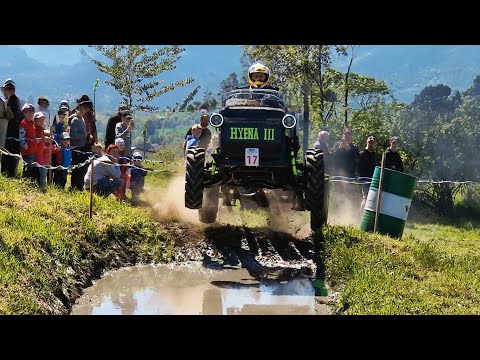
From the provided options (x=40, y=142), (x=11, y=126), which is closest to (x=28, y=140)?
(x=40, y=142)

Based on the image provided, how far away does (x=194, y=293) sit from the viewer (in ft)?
31.8

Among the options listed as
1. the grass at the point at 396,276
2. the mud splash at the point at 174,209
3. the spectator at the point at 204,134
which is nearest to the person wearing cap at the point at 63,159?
the mud splash at the point at 174,209

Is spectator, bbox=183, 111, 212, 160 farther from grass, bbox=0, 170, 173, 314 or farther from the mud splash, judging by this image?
grass, bbox=0, 170, 173, 314

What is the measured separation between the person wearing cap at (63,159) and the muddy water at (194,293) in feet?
11.7

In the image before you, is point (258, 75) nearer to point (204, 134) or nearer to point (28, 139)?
point (204, 134)

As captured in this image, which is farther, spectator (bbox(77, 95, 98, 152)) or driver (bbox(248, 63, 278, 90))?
spectator (bbox(77, 95, 98, 152))

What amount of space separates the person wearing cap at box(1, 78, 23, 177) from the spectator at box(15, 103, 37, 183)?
0.24 meters

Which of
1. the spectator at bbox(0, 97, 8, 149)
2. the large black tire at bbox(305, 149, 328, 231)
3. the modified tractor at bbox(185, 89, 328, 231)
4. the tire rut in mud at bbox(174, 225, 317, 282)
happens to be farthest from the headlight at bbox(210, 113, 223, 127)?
the spectator at bbox(0, 97, 8, 149)

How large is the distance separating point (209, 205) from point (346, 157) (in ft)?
13.1

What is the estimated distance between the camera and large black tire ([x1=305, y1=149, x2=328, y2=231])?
12203 mm

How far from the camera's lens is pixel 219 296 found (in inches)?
377
